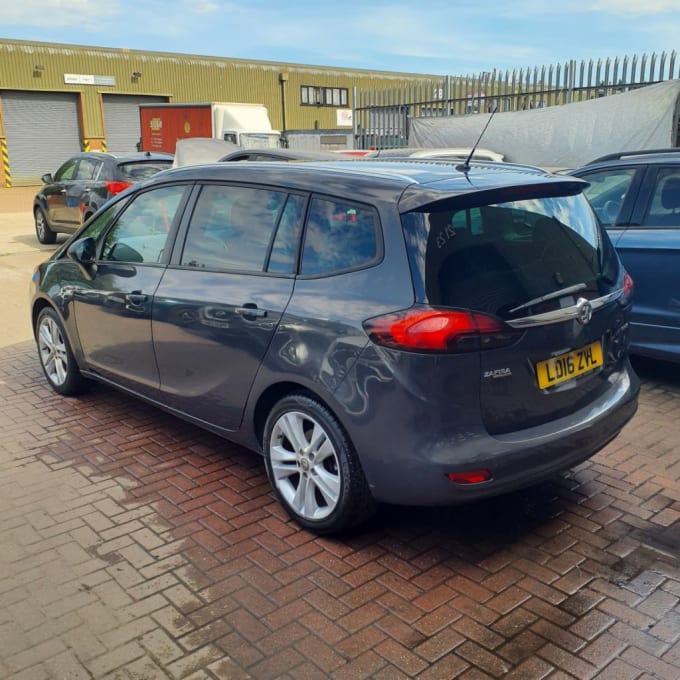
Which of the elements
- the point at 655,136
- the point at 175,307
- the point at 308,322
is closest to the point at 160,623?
the point at 308,322

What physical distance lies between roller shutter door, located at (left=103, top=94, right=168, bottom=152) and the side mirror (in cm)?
3111

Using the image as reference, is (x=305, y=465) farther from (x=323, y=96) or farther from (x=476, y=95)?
(x=323, y=96)

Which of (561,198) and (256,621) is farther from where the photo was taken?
(561,198)

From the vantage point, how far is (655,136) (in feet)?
36.7

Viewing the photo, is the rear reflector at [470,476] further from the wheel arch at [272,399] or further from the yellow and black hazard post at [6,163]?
the yellow and black hazard post at [6,163]

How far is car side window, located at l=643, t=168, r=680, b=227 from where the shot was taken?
5516 mm

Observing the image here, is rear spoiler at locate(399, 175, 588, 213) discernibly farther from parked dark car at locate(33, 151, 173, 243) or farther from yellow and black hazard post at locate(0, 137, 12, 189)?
yellow and black hazard post at locate(0, 137, 12, 189)

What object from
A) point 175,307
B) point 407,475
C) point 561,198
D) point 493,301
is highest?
point 561,198

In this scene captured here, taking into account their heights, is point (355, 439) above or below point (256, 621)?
above

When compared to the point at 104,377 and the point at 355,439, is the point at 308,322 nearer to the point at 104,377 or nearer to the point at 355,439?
the point at 355,439

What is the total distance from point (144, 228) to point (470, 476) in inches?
105

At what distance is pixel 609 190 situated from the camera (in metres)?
6.01

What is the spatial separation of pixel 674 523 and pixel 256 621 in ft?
6.86

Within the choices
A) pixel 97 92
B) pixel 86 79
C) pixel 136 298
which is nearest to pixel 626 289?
pixel 136 298
